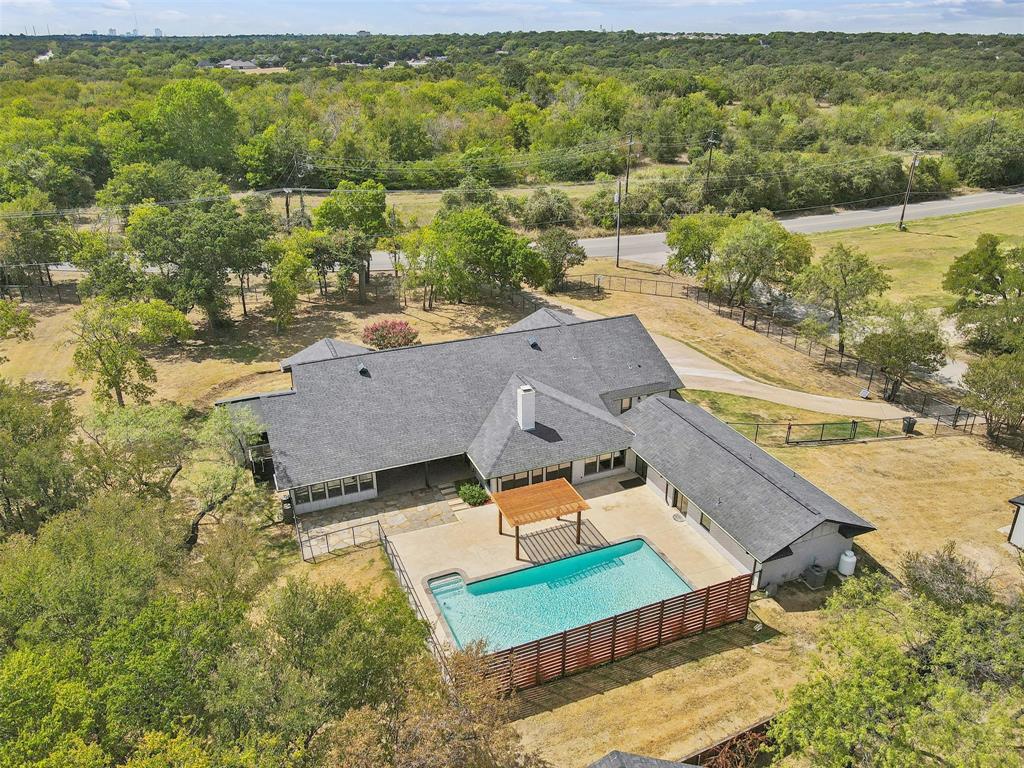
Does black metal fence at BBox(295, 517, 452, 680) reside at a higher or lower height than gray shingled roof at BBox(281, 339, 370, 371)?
lower

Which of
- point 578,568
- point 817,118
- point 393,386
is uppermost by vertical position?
point 817,118

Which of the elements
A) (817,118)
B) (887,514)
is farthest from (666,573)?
(817,118)

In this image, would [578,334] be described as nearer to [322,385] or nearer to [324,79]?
[322,385]

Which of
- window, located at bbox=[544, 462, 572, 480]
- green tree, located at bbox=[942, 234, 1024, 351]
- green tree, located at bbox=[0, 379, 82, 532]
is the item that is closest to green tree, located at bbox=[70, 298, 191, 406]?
green tree, located at bbox=[0, 379, 82, 532]

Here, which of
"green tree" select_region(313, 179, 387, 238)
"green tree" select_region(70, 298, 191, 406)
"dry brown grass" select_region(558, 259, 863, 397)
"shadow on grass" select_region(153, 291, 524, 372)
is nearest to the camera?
"green tree" select_region(70, 298, 191, 406)

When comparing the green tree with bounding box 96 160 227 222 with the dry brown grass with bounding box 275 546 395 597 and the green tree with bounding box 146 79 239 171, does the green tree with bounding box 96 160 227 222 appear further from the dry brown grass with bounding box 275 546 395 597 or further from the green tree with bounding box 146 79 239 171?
the dry brown grass with bounding box 275 546 395 597

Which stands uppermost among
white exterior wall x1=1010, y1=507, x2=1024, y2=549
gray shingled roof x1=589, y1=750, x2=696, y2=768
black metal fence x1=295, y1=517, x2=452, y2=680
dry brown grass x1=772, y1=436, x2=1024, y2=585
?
gray shingled roof x1=589, y1=750, x2=696, y2=768

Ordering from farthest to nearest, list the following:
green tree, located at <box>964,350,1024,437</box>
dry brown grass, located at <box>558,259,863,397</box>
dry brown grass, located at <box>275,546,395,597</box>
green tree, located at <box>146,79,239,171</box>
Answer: green tree, located at <box>146,79,239,171</box>, dry brown grass, located at <box>558,259,863,397</box>, green tree, located at <box>964,350,1024,437</box>, dry brown grass, located at <box>275,546,395,597</box>

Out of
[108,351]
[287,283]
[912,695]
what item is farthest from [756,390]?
[108,351]

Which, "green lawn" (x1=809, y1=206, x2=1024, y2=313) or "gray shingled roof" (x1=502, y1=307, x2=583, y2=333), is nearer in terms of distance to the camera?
"gray shingled roof" (x1=502, y1=307, x2=583, y2=333)
